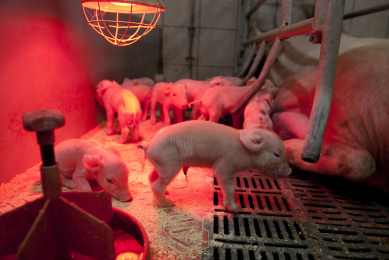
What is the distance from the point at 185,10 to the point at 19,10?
12.5 ft

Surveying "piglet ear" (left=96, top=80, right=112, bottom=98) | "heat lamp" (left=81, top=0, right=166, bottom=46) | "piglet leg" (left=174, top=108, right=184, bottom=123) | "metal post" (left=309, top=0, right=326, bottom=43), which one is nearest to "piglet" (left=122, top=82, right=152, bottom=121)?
"piglet ear" (left=96, top=80, right=112, bottom=98)

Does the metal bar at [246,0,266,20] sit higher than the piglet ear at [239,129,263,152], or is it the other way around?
the metal bar at [246,0,266,20]

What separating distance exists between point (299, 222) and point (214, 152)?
0.76m

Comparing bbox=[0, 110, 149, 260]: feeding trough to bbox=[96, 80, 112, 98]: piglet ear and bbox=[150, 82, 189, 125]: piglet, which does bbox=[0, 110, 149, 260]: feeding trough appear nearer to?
bbox=[150, 82, 189, 125]: piglet

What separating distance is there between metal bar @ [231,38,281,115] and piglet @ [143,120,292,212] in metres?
1.27

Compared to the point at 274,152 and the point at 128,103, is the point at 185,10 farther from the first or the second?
the point at 274,152

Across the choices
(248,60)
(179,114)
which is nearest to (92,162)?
(179,114)

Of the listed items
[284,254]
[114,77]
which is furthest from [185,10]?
[284,254]

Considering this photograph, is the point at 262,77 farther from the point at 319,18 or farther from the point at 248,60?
the point at 248,60

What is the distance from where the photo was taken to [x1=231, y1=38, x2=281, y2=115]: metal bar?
293cm

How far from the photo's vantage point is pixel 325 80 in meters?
1.83

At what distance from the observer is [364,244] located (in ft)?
5.47

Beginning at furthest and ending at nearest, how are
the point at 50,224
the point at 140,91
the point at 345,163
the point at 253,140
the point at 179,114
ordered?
the point at 140,91, the point at 179,114, the point at 345,163, the point at 253,140, the point at 50,224

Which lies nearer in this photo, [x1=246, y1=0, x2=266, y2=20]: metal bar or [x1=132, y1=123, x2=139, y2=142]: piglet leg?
[x1=132, y1=123, x2=139, y2=142]: piglet leg
